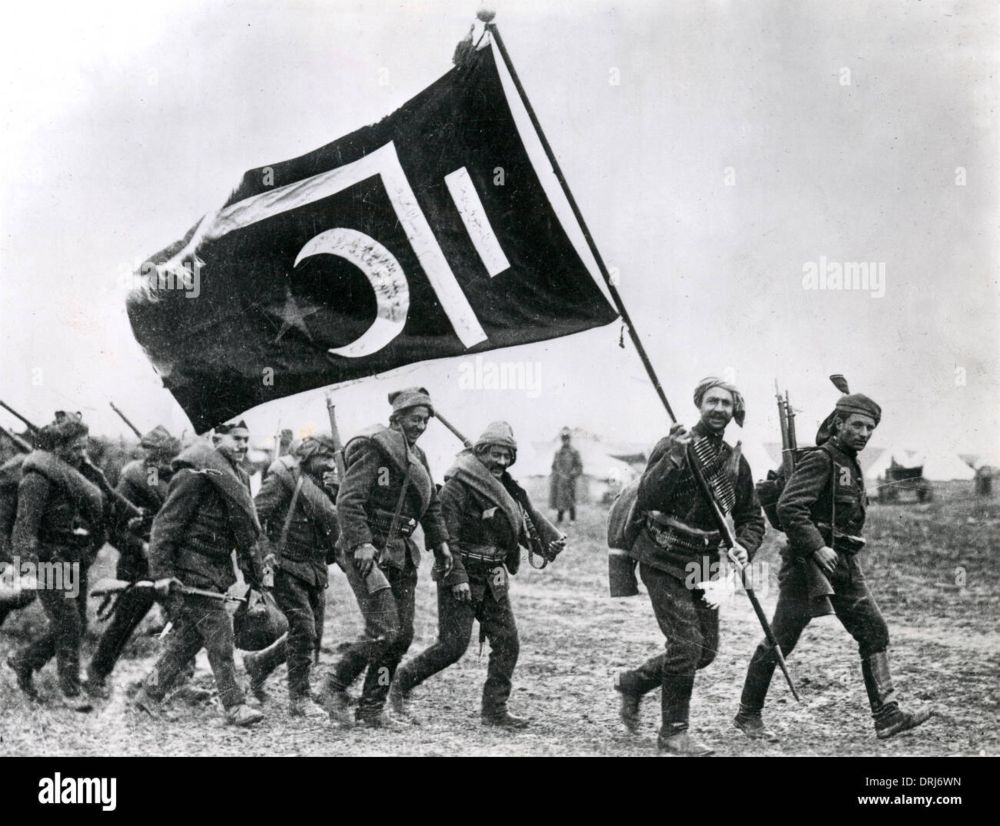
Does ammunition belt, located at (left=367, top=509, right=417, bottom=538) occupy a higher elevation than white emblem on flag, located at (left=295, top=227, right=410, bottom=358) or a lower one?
lower

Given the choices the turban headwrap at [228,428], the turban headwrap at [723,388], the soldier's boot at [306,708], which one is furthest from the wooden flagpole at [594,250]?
the soldier's boot at [306,708]

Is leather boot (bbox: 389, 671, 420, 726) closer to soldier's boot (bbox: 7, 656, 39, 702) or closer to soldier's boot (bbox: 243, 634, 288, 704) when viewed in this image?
soldier's boot (bbox: 243, 634, 288, 704)

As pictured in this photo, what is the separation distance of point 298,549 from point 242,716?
4.24 feet

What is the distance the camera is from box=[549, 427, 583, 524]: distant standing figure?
50.9 ft

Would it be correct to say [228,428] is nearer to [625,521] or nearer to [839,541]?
[625,521]

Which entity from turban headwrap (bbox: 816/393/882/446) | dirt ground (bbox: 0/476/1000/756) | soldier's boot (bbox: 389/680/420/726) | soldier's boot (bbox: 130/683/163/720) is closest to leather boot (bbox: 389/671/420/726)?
soldier's boot (bbox: 389/680/420/726)

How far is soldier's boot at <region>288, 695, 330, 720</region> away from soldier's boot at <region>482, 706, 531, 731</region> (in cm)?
107

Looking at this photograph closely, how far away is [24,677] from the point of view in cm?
783

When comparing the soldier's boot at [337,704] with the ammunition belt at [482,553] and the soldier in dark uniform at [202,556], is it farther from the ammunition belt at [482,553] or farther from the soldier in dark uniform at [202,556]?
the ammunition belt at [482,553]

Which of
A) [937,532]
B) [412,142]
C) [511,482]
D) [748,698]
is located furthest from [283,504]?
[937,532]

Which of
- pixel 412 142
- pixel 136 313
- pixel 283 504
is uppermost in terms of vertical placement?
pixel 412 142

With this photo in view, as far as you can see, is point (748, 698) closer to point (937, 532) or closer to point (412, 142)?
point (412, 142)
